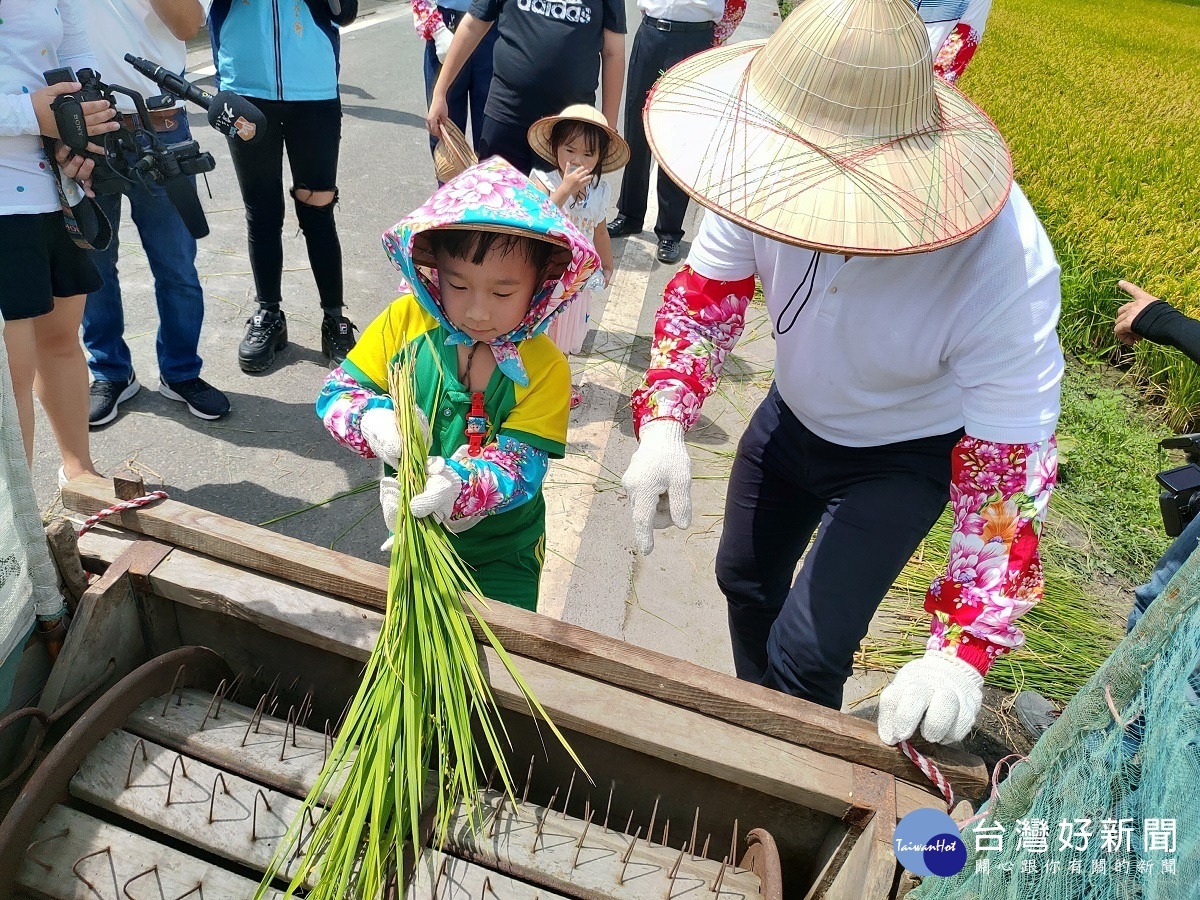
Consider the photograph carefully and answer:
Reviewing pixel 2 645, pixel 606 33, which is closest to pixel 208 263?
pixel 606 33

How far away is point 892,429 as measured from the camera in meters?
1.85

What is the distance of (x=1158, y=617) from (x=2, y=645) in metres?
1.47

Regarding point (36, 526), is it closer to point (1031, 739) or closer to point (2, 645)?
point (2, 645)

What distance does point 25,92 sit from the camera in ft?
7.74

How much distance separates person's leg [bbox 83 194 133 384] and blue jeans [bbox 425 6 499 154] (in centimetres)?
158

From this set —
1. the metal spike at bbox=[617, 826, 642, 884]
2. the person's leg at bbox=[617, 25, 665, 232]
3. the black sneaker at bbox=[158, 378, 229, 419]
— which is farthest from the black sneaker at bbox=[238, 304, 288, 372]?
the metal spike at bbox=[617, 826, 642, 884]

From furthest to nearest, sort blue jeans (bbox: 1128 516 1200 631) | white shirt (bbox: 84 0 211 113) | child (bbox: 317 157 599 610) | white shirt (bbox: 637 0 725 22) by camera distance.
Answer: white shirt (bbox: 637 0 725 22), white shirt (bbox: 84 0 211 113), blue jeans (bbox: 1128 516 1200 631), child (bbox: 317 157 599 610)

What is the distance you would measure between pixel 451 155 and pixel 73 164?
1504 mm

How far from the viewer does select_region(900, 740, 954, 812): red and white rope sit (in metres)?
1.40

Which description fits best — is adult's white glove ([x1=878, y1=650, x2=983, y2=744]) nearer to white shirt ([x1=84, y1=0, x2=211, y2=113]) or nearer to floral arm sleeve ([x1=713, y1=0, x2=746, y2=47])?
white shirt ([x1=84, y1=0, x2=211, y2=113])

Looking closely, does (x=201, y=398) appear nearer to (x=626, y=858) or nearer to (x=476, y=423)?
(x=476, y=423)

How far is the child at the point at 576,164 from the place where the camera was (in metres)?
3.32

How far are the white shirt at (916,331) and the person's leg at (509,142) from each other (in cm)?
215

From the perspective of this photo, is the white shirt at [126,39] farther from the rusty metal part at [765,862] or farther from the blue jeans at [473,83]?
the rusty metal part at [765,862]
